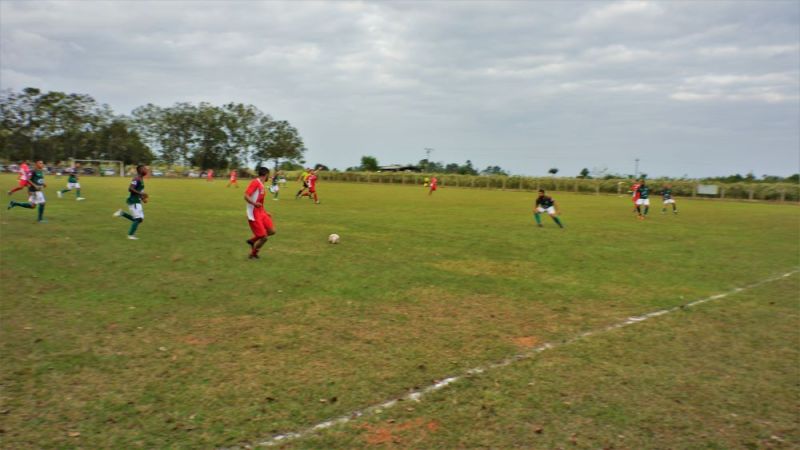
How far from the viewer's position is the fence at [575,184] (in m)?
55.8

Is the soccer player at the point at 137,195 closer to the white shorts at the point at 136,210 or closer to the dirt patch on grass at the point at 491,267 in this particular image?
the white shorts at the point at 136,210

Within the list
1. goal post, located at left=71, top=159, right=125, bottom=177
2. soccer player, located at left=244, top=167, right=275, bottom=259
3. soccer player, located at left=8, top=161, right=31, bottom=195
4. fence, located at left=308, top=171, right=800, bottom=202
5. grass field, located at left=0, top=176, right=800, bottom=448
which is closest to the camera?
grass field, located at left=0, top=176, right=800, bottom=448

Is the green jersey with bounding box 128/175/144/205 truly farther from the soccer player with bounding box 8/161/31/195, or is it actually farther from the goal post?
the goal post

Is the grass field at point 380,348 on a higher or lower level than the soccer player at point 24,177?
lower

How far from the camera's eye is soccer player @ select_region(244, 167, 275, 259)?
11828mm

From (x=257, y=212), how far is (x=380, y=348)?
6493mm

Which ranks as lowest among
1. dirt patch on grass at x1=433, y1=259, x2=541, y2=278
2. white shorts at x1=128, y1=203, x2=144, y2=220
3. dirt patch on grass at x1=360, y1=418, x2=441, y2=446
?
dirt patch on grass at x1=360, y1=418, x2=441, y2=446

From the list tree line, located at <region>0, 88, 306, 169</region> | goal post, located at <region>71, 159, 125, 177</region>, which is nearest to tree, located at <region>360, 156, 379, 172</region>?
tree line, located at <region>0, 88, 306, 169</region>

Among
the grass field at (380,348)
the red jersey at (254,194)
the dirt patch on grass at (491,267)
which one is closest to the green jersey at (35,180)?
the grass field at (380,348)

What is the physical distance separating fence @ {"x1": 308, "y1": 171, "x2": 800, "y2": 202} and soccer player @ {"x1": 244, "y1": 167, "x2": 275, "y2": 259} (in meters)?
35.8

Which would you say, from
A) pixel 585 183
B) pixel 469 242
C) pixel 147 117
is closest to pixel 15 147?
pixel 147 117

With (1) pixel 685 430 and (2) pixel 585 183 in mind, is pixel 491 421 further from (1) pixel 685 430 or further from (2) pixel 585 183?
(2) pixel 585 183

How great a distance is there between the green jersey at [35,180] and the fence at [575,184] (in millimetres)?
36149

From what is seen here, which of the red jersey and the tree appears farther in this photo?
the tree
